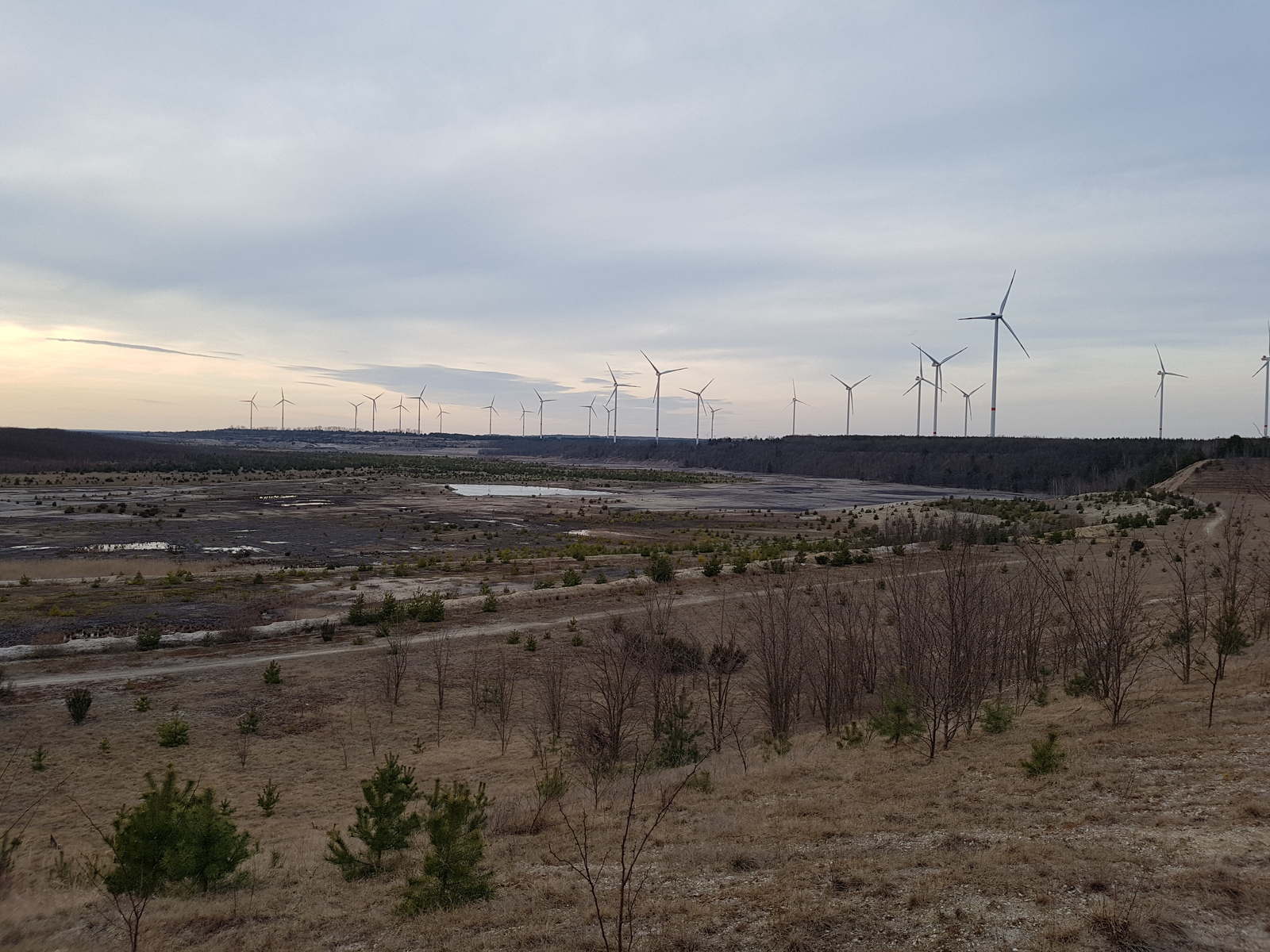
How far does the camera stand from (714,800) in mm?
12547

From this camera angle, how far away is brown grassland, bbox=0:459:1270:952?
732 centimetres

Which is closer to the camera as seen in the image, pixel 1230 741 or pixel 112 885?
pixel 112 885

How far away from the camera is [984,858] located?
8.30 m

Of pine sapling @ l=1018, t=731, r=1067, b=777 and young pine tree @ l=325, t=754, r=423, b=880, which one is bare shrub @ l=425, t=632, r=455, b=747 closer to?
young pine tree @ l=325, t=754, r=423, b=880

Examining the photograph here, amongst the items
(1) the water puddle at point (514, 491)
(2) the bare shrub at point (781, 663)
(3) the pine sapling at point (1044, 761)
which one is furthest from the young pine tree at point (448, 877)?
(1) the water puddle at point (514, 491)

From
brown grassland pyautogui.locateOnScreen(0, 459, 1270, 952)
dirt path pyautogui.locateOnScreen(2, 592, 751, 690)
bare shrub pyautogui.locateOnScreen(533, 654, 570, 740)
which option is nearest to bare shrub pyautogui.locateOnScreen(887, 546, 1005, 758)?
brown grassland pyautogui.locateOnScreen(0, 459, 1270, 952)

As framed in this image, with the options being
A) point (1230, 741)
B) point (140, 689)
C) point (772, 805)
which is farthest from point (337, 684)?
point (1230, 741)

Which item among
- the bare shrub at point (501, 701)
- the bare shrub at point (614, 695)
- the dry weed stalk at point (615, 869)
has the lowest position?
the bare shrub at point (501, 701)

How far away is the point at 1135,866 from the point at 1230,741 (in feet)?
16.3

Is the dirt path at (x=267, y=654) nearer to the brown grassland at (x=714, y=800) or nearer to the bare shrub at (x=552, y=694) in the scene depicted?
the brown grassland at (x=714, y=800)

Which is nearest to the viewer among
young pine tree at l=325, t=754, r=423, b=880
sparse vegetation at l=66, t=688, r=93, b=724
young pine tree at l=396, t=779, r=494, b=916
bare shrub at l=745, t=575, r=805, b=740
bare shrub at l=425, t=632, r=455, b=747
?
young pine tree at l=396, t=779, r=494, b=916

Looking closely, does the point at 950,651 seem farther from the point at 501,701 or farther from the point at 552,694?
the point at 501,701

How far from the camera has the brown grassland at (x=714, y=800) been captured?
24.0 feet

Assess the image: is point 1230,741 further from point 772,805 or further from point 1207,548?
point 1207,548
